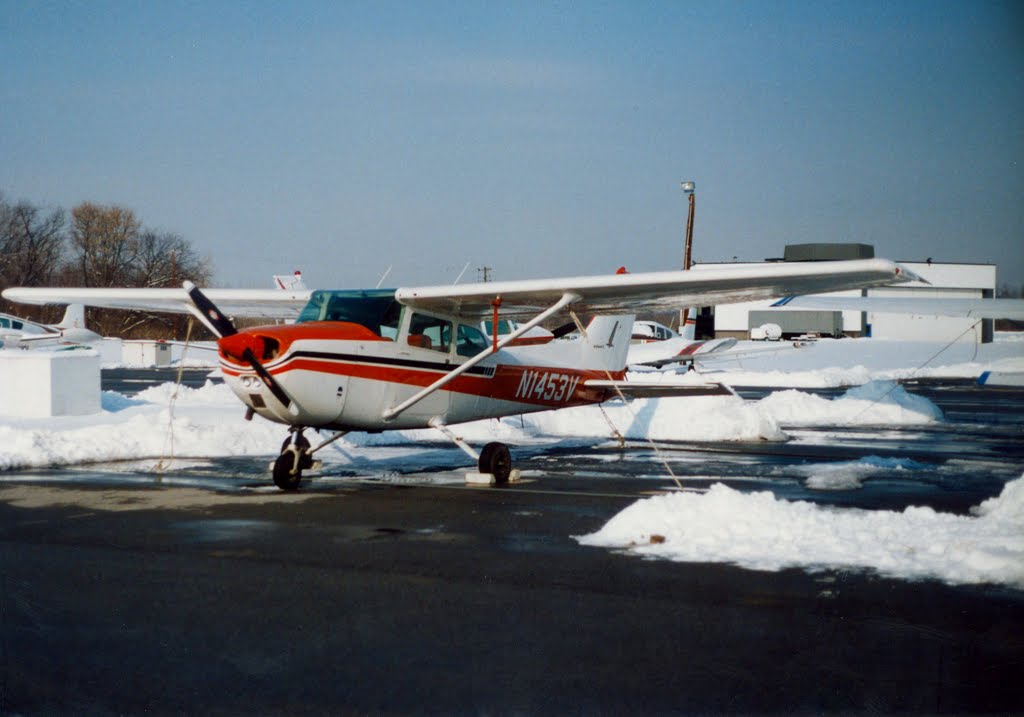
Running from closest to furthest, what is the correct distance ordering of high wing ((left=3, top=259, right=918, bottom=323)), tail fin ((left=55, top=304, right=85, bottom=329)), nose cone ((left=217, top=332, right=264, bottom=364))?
Result: nose cone ((left=217, top=332, right=264, bottom=364))
high wing ((left=3, top=259, right=918, bottom=323))
tail fin ((left=55, top=304, right=85, bottom=329))

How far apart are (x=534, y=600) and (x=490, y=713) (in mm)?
1902

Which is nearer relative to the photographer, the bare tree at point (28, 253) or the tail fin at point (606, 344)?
the tail fin at point (606, 344)

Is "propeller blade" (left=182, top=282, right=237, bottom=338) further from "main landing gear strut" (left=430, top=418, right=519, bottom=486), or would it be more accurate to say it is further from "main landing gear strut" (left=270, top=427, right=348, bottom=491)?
"main landing gear strut" (left=430, top=418, right=519, bottom=486)

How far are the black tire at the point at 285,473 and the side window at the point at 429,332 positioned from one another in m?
1.97

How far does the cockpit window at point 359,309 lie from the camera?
1109 cm

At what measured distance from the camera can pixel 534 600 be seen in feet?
19.2

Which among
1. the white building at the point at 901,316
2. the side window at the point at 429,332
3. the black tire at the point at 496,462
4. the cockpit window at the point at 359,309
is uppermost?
the white building at the point at 901,316

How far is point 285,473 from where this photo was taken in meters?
10.8

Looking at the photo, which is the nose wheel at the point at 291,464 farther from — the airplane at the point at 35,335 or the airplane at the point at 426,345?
the airplane at the point at 35,335

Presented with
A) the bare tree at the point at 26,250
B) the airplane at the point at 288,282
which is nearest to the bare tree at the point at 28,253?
the bare tree at the point at 26,250

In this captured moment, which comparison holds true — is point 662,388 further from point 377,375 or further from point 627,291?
point 377,375

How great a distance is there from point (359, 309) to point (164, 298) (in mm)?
3832

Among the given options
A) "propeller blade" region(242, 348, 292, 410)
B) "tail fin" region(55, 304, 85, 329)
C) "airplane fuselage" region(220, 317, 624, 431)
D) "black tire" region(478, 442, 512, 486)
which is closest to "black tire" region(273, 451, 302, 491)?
"airplane fuselage" region(220, 317, 624, 431)

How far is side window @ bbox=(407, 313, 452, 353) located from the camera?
11648 mm
